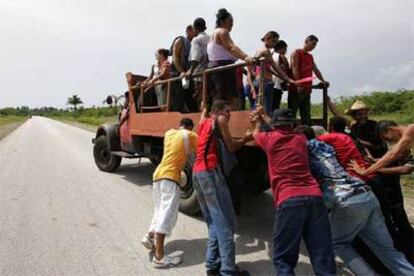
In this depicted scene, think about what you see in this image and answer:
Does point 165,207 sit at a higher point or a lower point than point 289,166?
lower

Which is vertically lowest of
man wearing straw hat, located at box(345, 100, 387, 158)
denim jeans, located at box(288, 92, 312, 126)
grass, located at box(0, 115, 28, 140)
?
grass, located at box(0, 115, 28, 140)

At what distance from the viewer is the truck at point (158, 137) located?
16.5ft

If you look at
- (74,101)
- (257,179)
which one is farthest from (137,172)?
(74,101)

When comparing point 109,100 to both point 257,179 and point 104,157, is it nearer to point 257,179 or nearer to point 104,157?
point 104,157

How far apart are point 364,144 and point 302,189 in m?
1.39

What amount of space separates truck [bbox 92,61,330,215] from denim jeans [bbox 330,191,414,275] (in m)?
1.18

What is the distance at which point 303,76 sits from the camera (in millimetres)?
5605

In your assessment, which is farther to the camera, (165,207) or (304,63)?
(304,63)

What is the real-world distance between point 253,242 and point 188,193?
4.05 feet

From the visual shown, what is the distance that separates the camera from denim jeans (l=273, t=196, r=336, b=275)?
3.43 m

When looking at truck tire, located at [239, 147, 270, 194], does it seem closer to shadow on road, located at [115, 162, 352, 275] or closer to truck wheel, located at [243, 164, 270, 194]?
truck wheel, located at [243, 164, 270, 194]

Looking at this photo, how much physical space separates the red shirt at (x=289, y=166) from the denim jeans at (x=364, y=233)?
0.45m

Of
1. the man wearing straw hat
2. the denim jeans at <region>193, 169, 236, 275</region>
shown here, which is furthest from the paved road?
the man wearing straw hat

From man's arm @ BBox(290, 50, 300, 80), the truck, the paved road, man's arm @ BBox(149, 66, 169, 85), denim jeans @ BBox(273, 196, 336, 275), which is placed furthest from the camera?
man's arm @ BBox(149, 66, 169, 85)
